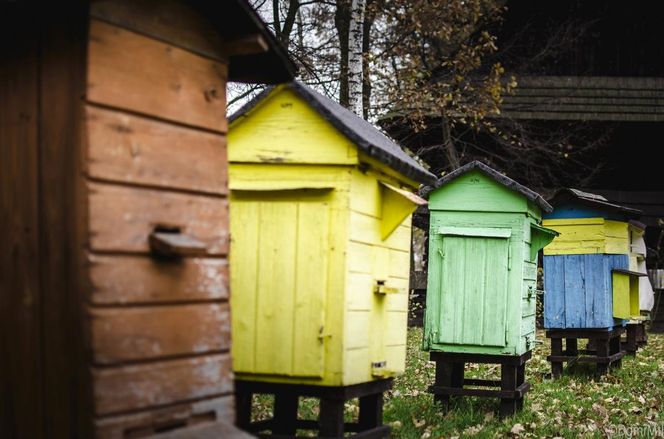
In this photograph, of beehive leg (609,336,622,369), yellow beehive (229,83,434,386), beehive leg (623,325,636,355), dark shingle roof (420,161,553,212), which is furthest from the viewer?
beehive leg (623,325,636,355)

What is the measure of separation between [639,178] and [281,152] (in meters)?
17.1

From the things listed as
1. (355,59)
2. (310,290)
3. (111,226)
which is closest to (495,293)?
(310,290)

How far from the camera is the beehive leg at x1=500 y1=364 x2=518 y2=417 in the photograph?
26.4ft

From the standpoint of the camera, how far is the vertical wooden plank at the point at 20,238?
3.37 m

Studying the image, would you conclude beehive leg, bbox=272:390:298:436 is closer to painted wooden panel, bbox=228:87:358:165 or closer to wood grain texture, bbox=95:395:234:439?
painted wooden panel, bbox=228:87:358:165

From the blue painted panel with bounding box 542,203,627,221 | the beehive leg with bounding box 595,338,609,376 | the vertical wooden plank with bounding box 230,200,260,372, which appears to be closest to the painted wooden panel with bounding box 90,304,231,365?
the vertical wooden plank with bounding box 230,200,260,372

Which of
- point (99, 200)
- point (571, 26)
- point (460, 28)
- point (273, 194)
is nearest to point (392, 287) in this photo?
→ point (273, 194)

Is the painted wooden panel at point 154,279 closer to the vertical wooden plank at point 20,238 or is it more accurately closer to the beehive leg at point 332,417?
the vertical wooden plank at point 20,238

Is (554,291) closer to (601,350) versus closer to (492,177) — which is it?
(601,350)

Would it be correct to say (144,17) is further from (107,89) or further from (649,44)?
(649,44)

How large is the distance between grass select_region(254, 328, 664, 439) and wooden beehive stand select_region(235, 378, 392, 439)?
43.7 inches

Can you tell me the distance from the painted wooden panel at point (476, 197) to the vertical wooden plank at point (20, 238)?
5.03m

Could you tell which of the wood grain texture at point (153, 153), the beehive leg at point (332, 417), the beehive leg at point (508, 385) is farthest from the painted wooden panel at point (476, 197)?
the wood grain texture at point (153, 153)

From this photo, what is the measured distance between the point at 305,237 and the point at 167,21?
187 centimetres
